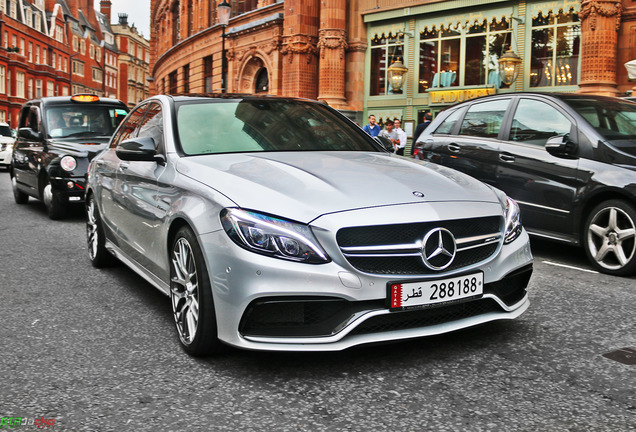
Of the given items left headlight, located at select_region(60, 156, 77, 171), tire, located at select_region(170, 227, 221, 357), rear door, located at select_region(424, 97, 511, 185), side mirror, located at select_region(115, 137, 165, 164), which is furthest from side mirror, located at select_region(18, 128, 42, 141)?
tire, located at select_region(170, 227, 221, 357)


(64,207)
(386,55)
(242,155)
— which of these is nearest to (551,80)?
(386,55)

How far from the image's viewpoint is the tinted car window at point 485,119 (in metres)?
7.30

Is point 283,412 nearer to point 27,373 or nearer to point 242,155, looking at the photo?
point 27,373

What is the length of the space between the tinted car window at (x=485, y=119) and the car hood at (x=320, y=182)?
325 cm

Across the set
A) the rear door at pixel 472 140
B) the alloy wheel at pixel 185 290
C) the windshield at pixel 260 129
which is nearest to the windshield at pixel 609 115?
the rear door at pixel 472 140

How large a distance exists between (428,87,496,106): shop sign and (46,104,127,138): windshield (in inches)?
499

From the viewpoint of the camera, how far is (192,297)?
366cm

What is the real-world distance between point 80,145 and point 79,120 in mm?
936

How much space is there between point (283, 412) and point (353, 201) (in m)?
1.07

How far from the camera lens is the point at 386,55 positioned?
2342 centimetres

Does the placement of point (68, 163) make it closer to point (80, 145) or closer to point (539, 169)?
point (80, 145)

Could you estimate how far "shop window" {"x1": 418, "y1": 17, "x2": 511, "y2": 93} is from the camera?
20.4m

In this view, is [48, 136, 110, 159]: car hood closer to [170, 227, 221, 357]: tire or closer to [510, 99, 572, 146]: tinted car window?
[510, 99, 572, 146]: tinted car window

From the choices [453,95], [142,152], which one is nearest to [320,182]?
[142,152]
